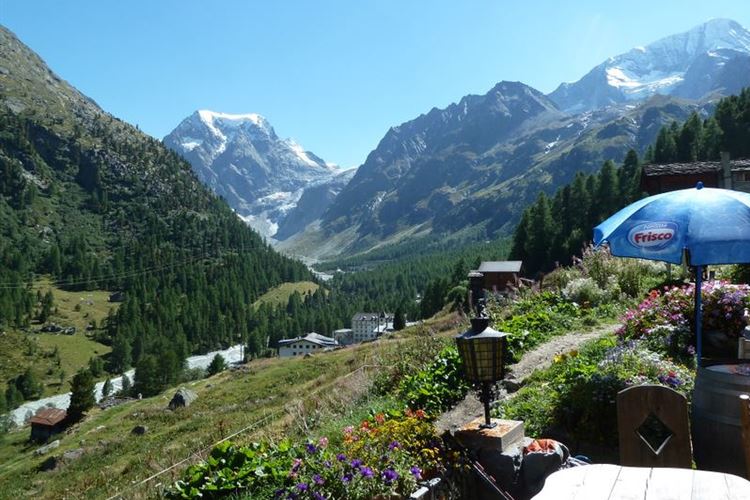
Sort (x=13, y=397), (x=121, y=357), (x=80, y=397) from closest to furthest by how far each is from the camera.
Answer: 1. (x=80, y=397)
2. (x=13, y=397)
3. (x=121, y=357)

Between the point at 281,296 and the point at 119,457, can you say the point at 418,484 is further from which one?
the point at 281,296

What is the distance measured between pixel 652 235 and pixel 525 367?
3718mm

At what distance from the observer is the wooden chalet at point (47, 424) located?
201 ft

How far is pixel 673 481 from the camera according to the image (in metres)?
3.08

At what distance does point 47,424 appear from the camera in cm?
6191

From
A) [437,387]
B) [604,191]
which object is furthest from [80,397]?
[437,387]

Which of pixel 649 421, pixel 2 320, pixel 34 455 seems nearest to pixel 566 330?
pixel 649 421

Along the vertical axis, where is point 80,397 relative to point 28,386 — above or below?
above

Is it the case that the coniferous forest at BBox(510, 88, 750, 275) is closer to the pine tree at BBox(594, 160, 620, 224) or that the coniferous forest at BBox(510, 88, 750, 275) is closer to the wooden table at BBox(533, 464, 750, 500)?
the pine tree at BBox(594, 160, 620, 224)

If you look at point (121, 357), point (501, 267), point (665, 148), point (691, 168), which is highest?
point (665, 148)

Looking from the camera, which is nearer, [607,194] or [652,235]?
[652,235]

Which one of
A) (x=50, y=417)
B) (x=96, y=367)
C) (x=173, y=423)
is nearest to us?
(x=173, y=423)

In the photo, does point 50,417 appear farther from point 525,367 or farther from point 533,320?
point 525,367

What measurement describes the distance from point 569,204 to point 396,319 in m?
33.4
